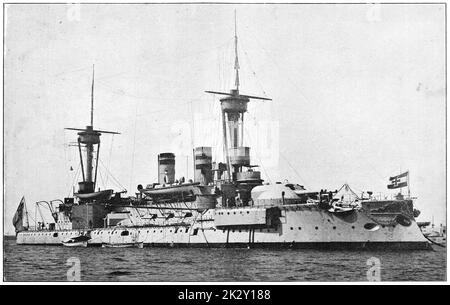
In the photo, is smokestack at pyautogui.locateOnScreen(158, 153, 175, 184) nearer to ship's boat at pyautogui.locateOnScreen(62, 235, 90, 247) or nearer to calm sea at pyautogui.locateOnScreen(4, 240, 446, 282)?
ship's boat at pyautogui.locateOnScreen(62, 235, 90, 247)

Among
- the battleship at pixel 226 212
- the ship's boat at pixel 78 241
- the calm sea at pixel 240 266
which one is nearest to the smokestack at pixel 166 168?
the battleship at pixel 226 212

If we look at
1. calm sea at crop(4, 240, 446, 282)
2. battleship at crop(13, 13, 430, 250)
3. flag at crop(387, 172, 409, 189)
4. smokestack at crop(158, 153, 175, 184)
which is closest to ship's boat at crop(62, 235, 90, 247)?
battleship at crop(13, 13, 430, 250)

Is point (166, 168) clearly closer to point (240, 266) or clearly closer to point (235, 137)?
point (235, 137)

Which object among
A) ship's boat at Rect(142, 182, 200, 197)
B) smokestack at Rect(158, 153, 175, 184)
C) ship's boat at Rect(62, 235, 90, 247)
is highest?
smokestack at Rect(158, 153, 175, 184)

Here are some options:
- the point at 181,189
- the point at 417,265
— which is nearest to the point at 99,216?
the point at 181,189

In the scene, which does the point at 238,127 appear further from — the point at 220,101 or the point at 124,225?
the point at 124,225

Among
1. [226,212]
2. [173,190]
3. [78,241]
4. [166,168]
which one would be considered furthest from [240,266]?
[78,241]
